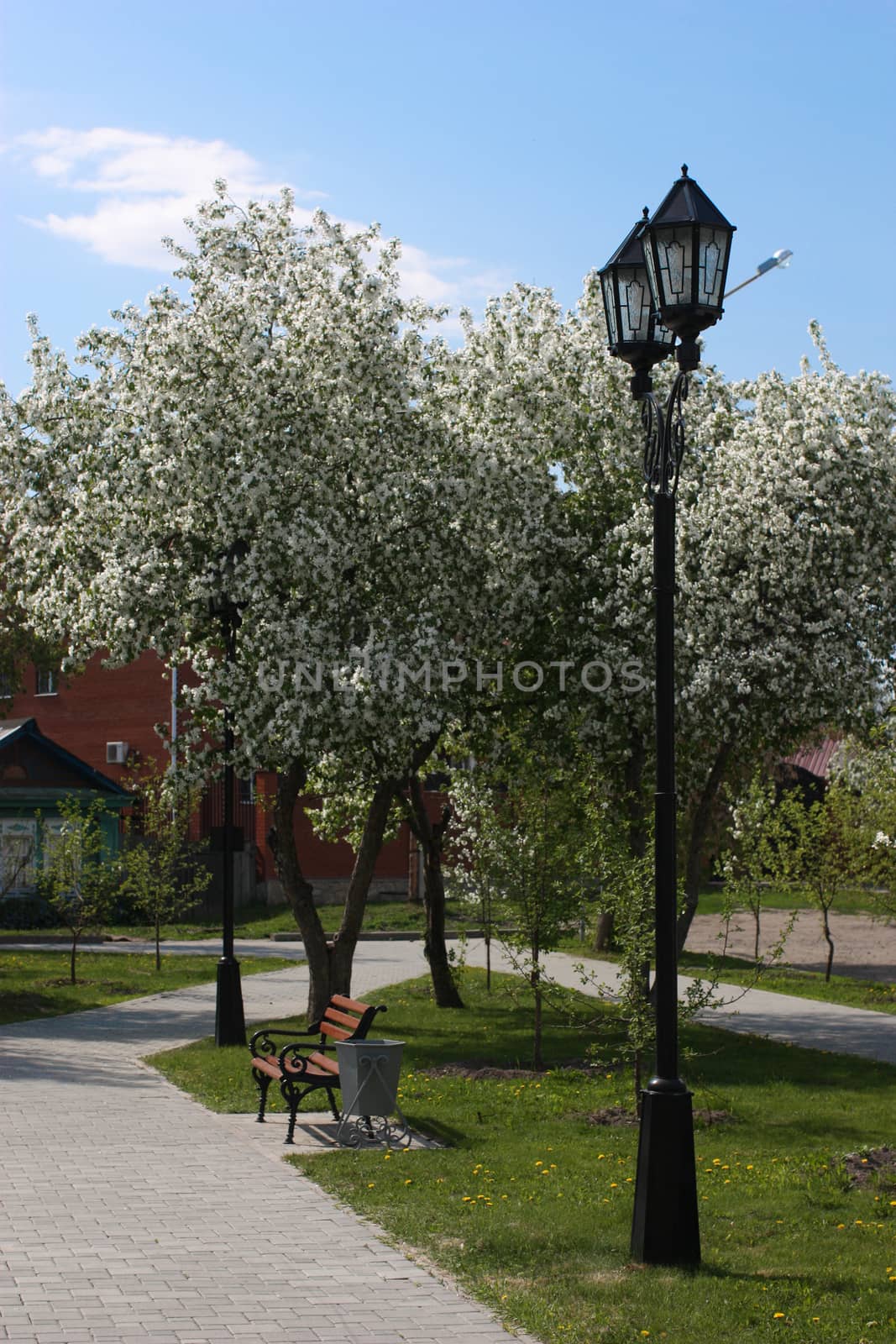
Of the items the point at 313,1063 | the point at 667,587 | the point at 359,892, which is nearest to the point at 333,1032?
the point at 313,1063

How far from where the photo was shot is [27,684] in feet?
158

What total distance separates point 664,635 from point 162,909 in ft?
67.5

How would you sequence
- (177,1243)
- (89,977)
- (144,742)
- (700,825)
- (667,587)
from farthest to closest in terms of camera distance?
(144,742) → (89,977) → (700,825) → (667,587) → (177,1243)

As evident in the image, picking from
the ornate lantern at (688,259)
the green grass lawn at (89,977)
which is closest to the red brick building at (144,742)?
the green grass lawn at (89,977)

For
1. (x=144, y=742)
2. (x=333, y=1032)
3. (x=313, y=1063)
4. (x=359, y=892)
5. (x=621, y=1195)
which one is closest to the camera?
(x=621, y=1195)

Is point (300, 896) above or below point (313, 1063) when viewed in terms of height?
above

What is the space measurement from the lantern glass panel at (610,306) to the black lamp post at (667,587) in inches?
1.1

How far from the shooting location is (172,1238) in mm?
7914

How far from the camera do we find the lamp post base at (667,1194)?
739cm

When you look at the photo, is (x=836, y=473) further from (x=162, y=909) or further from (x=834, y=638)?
(x=162, y=909)

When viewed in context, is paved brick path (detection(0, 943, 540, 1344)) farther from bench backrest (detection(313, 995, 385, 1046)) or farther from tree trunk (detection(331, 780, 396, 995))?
tree trunk (detection(331, 780, 396, 995))

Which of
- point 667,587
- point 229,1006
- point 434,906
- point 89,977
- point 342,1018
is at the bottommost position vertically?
point 89,977

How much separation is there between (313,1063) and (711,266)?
6752mm

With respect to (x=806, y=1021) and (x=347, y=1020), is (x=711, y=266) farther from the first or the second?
(x=806, y=1021)
